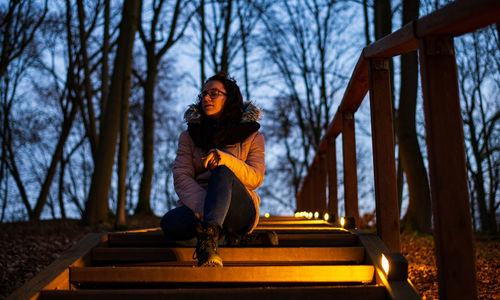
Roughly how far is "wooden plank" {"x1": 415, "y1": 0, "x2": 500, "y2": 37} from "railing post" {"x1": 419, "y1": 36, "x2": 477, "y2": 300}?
0.06 m

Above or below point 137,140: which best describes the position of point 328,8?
above

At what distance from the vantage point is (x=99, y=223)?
7.03 meters

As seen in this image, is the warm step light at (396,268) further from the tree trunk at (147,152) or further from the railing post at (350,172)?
the tree trunk at (147,152)

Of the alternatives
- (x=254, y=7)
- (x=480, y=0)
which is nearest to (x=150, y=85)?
(x=254, y=7)

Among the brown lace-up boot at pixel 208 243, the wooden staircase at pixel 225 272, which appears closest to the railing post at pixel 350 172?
the wooden staircase at pixel 225 272

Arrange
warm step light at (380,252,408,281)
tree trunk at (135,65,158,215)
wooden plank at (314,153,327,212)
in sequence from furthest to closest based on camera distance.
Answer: tree trunk at (135,65,158,215), wooden plank at (314,153,327,212), warm step light at (380,252,408,281)

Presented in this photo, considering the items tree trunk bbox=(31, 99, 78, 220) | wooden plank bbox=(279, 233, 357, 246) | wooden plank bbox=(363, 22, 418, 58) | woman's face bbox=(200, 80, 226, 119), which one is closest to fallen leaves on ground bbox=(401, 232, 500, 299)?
wooden plank bbox=(279, 233, 357, 246)

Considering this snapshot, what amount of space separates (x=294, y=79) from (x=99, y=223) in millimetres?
9720

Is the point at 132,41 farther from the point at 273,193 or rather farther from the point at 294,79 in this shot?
the point at 273,193

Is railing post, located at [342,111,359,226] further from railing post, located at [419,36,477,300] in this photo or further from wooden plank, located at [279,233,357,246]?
railing post, located at [419,36,477,300]

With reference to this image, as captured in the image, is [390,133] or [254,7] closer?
[390,133]

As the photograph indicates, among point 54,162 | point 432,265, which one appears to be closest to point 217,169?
point 432,265

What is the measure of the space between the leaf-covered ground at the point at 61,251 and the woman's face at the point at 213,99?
1.85 m

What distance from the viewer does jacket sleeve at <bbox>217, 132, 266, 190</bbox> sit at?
262 centimetres
